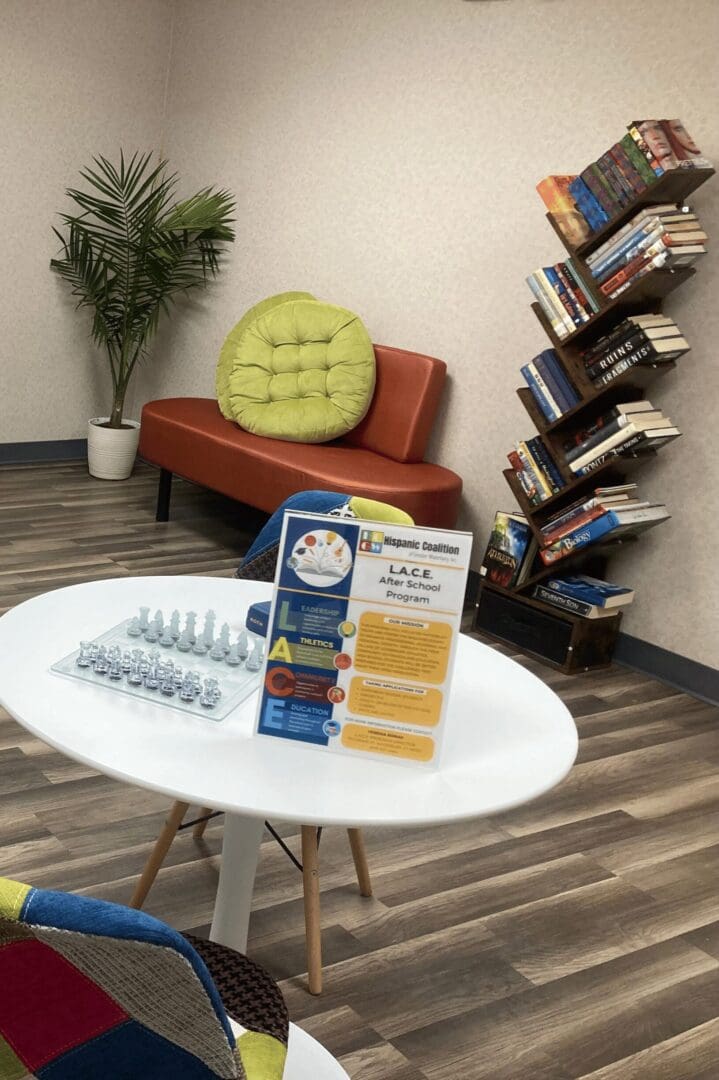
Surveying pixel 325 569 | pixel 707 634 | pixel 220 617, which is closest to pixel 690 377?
pixel 707 634

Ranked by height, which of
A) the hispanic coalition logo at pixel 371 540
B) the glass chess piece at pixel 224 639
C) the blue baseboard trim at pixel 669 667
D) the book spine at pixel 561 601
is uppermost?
the hispanic coalition logo at pixel 371 540

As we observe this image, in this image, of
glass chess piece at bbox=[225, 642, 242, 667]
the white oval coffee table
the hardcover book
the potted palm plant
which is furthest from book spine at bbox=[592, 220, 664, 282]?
the potted palm plant

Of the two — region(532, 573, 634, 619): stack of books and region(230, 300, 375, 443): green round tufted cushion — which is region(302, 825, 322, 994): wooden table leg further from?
region(230, 300, 375, 443): green round tufted cushion

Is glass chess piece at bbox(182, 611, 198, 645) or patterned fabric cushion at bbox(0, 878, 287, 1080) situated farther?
glass chess piece at bbox(182, 611, 198, 645)

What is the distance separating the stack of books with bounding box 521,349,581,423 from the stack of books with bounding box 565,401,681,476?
0.43ft

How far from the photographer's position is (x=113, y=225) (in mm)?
5941

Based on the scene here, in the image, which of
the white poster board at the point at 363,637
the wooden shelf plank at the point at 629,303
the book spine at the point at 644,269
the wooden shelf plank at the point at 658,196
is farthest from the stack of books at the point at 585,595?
the white poster board at the point at 363,637

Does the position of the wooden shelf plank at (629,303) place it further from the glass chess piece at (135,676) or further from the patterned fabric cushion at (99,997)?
the patterned fabric cushion at (99,997)

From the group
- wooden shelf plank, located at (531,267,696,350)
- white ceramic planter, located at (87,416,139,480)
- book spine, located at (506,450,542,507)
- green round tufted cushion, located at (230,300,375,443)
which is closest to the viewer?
wooden shelf plank, located at (531,267,696,350)

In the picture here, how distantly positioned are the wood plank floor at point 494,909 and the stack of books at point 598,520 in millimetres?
711

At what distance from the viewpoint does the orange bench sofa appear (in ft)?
14.5

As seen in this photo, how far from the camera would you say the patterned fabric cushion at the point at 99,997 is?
0.83 meters

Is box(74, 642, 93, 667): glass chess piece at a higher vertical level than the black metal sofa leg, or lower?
higher

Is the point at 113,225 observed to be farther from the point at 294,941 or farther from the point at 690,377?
the point at 294,941
